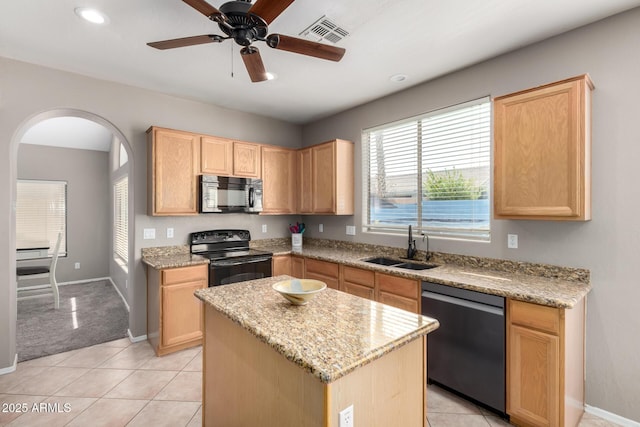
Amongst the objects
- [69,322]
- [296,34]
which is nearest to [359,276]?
[296,34]

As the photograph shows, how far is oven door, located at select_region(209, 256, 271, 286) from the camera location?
326cm

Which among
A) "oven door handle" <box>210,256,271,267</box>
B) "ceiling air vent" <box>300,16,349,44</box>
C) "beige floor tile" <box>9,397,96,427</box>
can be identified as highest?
"ceiling air vent" <box>300,16,349,44</box>

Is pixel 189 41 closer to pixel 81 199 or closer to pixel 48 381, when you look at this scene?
pixel 48 381

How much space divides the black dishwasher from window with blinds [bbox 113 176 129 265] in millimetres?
4655

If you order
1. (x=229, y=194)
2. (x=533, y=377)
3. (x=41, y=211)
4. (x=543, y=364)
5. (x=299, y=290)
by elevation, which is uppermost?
(x=229, y=194)

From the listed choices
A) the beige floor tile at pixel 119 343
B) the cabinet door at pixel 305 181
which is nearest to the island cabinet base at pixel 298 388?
the beige floor tile at pixel 119 343

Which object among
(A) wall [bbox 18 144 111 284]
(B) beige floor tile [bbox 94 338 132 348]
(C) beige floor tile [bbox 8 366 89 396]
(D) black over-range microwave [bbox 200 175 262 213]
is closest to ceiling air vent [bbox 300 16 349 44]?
(D) black over-range microwave [bbox 200 175 262 213]

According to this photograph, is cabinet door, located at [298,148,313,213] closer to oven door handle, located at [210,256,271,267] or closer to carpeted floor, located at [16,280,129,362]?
oven door handle, located at [210,256,271,267]

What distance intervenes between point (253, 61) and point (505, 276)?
2.47 metres

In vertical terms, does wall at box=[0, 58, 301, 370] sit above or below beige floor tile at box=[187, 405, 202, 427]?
above

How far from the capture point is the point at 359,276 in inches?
121

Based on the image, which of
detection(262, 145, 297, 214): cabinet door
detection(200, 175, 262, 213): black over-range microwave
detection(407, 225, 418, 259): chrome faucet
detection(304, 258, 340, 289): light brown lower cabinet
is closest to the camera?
detection(407, 225, 418, 259): chrome faucet

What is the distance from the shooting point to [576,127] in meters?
1.99

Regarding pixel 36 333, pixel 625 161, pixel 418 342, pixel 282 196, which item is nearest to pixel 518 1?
pixel 625 161
